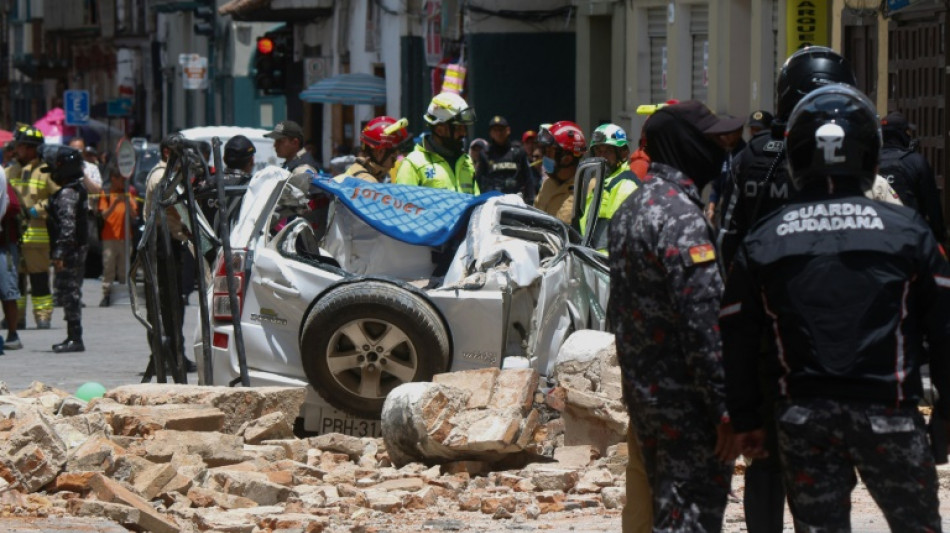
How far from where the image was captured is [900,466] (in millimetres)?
5312

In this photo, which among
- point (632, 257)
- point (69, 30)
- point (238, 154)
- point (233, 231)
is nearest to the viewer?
point (632, 257)

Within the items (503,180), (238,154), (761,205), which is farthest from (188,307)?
(761,205)

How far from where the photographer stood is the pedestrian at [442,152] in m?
13.7

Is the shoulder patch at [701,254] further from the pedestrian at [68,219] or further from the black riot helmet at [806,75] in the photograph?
the pedestrian at [68,219]

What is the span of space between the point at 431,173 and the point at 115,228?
11864mm

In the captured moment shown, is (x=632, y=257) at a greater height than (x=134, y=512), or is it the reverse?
(x=632, y=257)

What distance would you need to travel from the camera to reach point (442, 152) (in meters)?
14.0

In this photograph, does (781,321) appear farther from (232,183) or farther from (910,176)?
(232,183)

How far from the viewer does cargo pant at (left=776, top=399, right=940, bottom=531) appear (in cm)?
531

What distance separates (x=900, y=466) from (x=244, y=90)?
45.2m

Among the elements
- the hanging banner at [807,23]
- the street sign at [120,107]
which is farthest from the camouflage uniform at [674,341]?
the street sign at [120,107]

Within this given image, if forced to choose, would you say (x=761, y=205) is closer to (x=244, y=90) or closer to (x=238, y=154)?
(x=238, y=154)

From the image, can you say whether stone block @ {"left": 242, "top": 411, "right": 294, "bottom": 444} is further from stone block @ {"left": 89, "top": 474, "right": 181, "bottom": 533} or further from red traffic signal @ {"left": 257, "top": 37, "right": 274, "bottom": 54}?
red traffic signal @ {"left": 257, "top": 37, "right": 274, "bottom": 54}

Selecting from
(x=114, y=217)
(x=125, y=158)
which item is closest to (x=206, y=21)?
(x=125, y=158)
